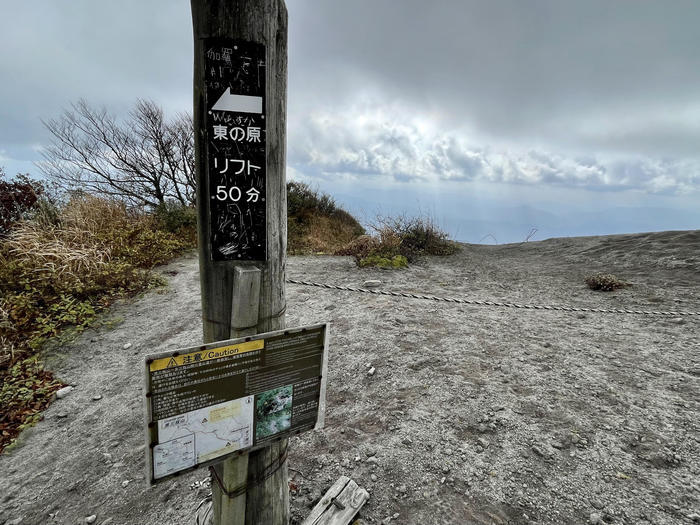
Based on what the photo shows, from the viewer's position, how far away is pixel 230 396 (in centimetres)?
132

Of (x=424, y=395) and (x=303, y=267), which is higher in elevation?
(x=303, y=267)

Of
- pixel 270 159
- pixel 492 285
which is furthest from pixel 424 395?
pixel 492 285

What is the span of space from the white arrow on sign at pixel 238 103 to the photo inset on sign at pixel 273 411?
1164mm

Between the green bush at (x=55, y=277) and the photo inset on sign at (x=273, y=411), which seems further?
the green bush at (x=55, y=277)

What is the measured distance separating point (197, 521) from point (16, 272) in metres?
5.36

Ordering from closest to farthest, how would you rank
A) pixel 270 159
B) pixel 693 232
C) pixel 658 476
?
pixel 270 159, pixel 658 476, pixel 693 232

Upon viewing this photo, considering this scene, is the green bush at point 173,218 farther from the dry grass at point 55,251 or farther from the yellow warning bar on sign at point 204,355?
the yellow warning bar on sign at point 204,355

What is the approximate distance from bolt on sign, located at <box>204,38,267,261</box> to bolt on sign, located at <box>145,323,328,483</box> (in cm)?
41

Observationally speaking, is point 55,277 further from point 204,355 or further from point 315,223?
point 315,223

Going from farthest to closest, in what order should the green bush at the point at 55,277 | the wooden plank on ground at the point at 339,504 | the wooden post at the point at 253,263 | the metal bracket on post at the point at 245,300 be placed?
the green bush at the point at 55,277
the wooden plank on ground at the point at 339,504
the metal bracket on post at the point at 245,300
the wooden post at the point at 253,263

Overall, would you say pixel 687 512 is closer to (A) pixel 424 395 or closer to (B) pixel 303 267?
(A) pixel 424 395

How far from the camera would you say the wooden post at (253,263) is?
3.71ft

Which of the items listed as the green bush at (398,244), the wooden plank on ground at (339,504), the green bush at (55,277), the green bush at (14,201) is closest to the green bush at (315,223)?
the green bush at (398,244)

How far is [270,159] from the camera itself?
1267 mm
